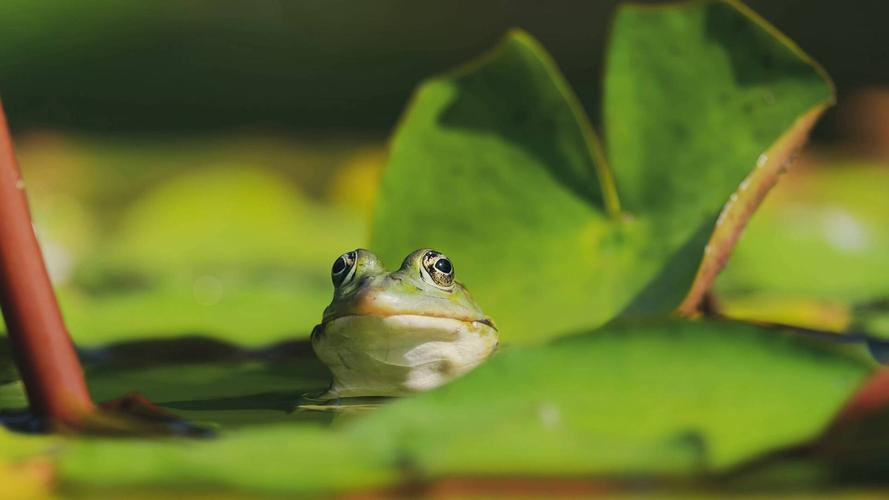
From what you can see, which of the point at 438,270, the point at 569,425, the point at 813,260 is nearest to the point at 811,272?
the point at 813,260

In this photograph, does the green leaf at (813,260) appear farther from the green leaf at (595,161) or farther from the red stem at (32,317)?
the red stem at (32,317)

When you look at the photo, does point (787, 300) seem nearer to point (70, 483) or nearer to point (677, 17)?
point (677, 17)

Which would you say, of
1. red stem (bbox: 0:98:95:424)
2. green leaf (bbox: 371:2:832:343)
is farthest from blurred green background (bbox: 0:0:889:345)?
red stem (bbox: 0:98:95:424)

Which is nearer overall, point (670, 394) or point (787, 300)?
point (670, 394)

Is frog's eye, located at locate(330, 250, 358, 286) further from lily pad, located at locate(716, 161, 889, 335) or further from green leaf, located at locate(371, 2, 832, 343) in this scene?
lily pad, located at locate(716, 161, 889, 335)

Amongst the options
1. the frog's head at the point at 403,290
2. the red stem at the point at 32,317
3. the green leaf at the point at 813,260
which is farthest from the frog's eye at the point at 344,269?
the green leaf at the point at 813,260

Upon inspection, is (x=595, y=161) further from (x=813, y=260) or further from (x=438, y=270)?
(x=813, y=260)

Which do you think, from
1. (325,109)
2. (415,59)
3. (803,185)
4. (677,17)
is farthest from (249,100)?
(677,17)
